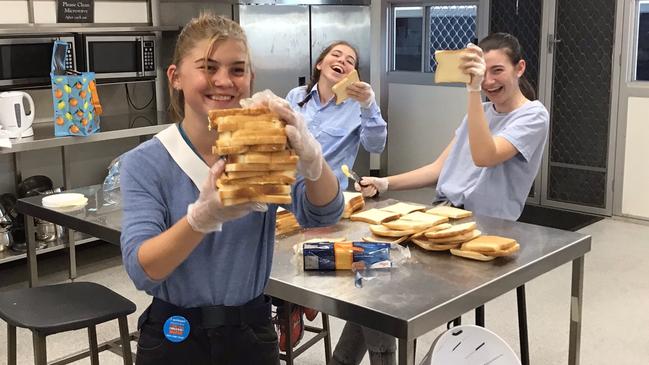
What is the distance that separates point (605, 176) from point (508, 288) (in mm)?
3951

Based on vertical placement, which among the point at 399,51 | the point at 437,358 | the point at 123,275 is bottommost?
the point at 123,275

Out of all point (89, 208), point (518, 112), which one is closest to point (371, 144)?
point (518, 112)

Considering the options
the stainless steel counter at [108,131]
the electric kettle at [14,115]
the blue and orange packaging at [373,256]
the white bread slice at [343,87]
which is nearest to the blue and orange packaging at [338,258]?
the blue and orange packaging at [373,256]

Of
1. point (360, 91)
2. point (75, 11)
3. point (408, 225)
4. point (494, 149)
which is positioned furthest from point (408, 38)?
point (408, 225)

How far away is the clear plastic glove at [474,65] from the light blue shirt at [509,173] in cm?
22

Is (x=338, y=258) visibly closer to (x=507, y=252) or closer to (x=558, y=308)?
(x=507, y=252)

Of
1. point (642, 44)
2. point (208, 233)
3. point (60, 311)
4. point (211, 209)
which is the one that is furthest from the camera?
point (642, 44)

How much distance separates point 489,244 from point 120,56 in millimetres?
3095

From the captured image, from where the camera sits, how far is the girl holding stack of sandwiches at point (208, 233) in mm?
1404

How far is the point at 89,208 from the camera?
2.64 meters

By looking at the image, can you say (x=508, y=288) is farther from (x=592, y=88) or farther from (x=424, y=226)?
(x=592, y=88)

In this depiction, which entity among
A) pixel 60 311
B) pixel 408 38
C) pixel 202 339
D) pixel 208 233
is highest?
pixel 408 38

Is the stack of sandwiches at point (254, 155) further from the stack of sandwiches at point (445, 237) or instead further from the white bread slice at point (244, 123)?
the stack of sandwiches at point (445, 237)

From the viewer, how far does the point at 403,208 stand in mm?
2473
